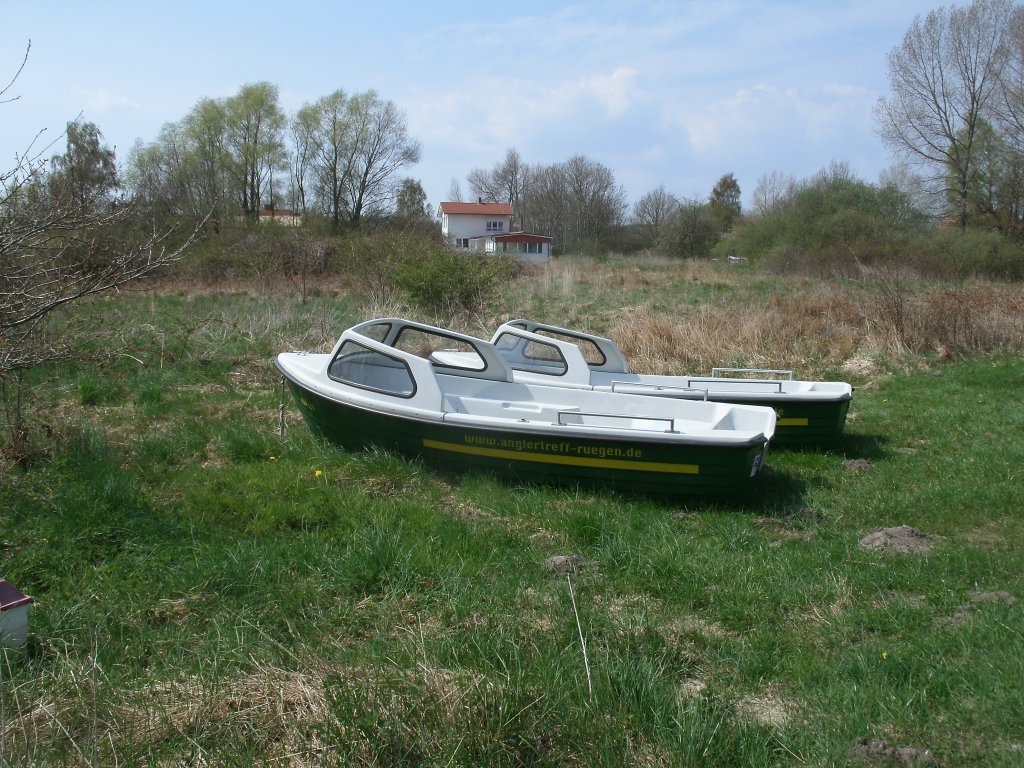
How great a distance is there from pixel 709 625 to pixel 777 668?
583 millimetres

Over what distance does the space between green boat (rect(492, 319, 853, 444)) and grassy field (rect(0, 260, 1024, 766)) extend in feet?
1.49

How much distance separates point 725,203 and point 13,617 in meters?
67.2

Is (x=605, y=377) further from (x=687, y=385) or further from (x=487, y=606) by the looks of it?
(x=487, y=606)

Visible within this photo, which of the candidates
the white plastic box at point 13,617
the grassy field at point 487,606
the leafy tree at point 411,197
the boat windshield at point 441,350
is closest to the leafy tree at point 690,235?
the leafy tree at point 411,197

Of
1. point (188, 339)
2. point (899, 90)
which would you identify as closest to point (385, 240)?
point (188, 339)

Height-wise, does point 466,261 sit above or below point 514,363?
above

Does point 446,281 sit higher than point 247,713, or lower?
higher

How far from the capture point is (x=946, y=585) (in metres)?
4.84

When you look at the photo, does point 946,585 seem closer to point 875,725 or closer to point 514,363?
point 875,725

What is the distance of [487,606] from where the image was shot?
179 inches

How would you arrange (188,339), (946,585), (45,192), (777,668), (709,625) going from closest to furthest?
(777,668), (709,625), (946,585), (45,192), (188,339)

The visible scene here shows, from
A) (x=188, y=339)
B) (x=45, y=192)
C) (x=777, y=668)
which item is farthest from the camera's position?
(x=188, y=339)

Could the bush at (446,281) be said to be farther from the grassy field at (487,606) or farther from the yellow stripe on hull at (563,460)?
the yellow stripe on hull at (563,460)

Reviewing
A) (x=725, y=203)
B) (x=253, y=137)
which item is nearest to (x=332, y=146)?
(x=253, y=137)
